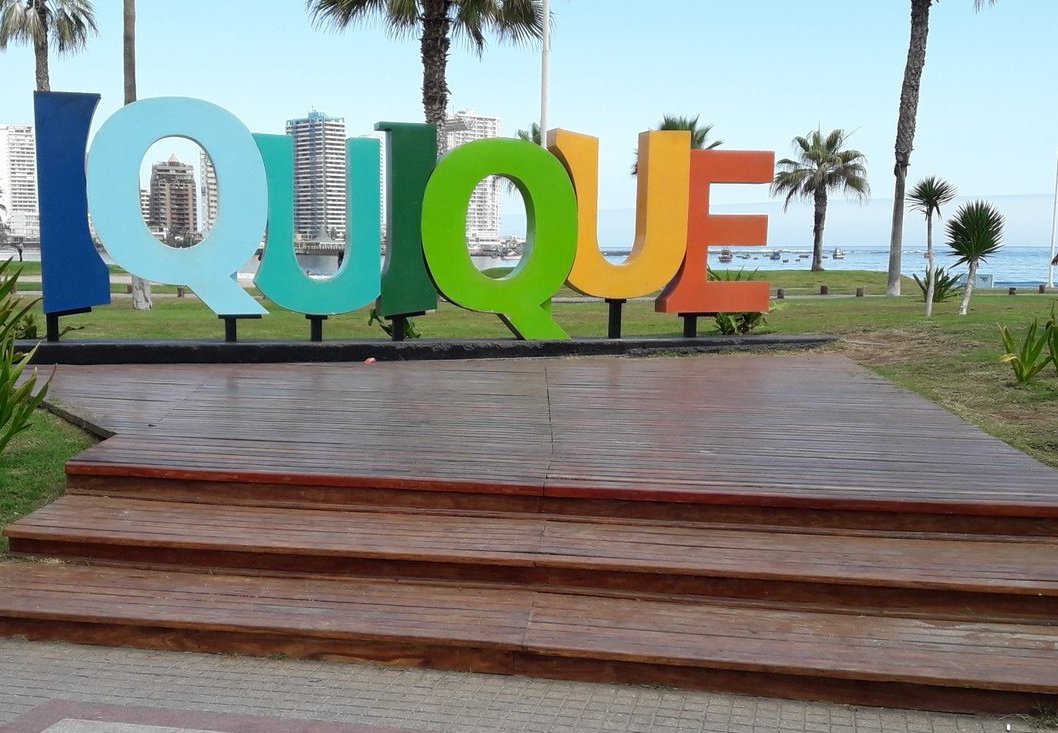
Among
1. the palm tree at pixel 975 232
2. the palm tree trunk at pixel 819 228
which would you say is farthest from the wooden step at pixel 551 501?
the palm tree trunk at pixel 819 228

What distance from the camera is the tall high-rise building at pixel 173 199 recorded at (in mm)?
55594

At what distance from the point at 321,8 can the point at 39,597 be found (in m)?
20.6

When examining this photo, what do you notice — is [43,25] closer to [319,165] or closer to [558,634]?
[319,165]

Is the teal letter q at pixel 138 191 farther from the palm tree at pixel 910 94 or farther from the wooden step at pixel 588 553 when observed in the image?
the palm tree at pixel 910 94

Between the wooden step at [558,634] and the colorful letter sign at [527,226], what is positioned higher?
the colorful letter sign at [527,226]

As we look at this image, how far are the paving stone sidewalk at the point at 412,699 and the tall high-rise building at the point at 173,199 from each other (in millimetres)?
54665

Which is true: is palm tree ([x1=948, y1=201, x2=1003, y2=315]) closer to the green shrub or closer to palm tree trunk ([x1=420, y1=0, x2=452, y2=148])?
the green shrub

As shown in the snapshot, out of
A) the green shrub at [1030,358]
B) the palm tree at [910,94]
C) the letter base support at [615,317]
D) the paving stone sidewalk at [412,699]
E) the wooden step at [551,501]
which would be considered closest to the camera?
the paving stone sidewalk at [412,699]

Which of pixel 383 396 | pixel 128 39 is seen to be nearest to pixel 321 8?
pixel 128 39

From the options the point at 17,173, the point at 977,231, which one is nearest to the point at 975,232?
the point at 977,231

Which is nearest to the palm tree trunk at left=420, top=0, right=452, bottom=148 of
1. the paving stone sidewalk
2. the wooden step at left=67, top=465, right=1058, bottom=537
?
the wooden step at left=67, top=465, right=1058, bottom=537

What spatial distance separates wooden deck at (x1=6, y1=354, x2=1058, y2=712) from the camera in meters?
4.42

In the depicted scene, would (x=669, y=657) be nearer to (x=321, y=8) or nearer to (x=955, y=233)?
(x=955, y=233)

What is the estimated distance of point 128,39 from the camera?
20828 mm
